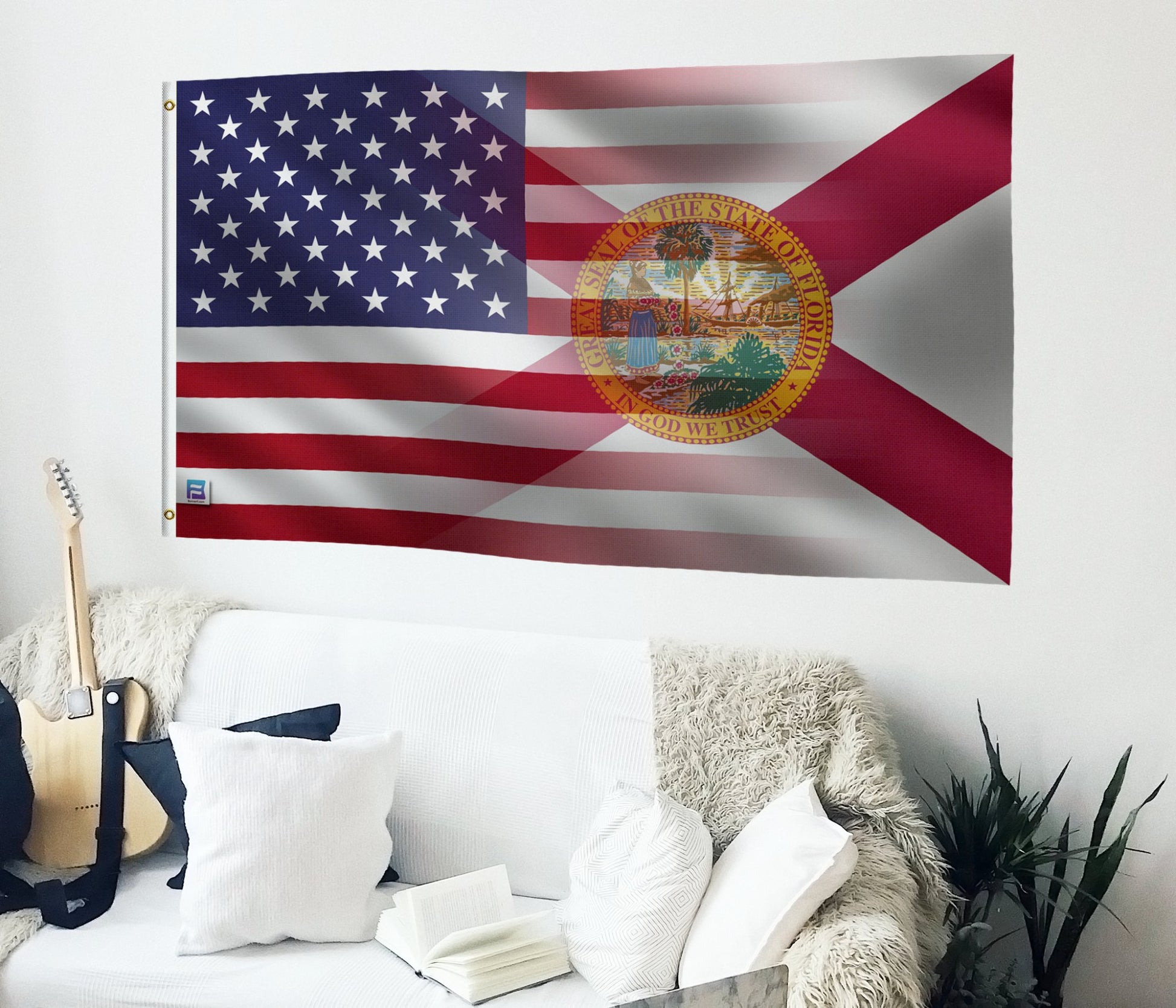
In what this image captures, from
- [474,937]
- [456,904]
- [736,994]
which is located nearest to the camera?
[736,994]

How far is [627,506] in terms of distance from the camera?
2199 mm

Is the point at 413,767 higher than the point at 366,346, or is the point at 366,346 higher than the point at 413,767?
the point at 366,346

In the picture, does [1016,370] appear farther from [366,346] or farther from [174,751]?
[174,751]

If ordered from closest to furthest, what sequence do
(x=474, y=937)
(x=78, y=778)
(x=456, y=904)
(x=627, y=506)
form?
1. (x=474, y=937)
2. (x=456, y=904)
3. (x=78, y=778)
4. (x=627, y=506)

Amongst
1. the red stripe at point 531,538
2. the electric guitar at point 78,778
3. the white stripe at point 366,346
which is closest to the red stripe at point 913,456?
the red stripe at point 531,538

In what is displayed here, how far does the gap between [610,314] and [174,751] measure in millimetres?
1280

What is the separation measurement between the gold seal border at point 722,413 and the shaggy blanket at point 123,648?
3.45 ft

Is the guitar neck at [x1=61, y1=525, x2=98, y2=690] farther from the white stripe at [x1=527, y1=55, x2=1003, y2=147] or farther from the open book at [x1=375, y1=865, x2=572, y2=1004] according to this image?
the white stripe at [x1=527, y1=55, x2=1003, y2=147]

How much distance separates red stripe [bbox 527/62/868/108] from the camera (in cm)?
203

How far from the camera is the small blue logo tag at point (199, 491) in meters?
2.41

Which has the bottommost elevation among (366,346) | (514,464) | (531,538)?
(531,538)

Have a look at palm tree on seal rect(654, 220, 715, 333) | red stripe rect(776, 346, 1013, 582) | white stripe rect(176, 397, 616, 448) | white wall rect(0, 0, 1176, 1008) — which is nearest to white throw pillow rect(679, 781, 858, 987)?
white wall rect(0, 0, 1176, 1008)

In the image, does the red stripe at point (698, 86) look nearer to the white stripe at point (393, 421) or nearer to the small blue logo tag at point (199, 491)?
the white stripe at point (393, 421)

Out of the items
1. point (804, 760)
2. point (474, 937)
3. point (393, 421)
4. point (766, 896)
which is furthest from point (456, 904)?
point (393, 421)
